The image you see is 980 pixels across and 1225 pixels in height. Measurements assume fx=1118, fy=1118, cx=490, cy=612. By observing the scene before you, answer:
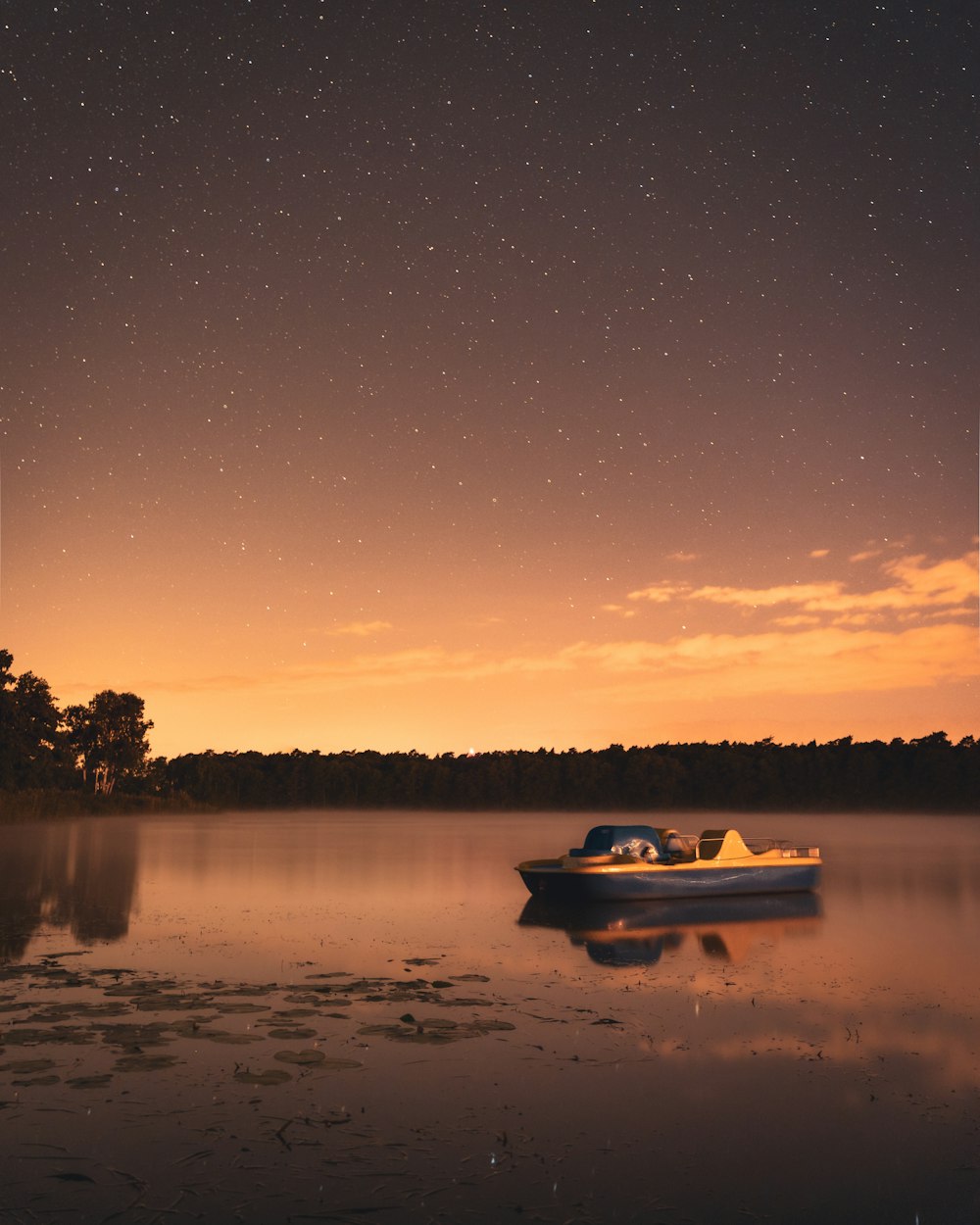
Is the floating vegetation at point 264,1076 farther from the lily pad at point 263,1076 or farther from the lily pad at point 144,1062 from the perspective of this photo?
the lily pad at point 144,1062

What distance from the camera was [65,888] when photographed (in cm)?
2908

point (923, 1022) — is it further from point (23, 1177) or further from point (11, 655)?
point (11, 655)

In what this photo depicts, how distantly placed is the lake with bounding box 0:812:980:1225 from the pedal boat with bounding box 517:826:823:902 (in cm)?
301

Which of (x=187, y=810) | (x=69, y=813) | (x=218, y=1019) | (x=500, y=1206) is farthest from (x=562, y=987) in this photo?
(x=187, y=810)

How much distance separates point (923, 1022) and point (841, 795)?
172355 millimetres

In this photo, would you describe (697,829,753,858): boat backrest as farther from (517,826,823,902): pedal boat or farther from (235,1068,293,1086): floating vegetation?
(235,1068,293,1086): floating vegetation

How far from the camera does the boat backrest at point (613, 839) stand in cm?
2653

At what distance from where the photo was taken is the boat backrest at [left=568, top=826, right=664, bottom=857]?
2653 cm

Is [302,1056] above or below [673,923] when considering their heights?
above

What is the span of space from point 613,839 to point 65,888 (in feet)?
47.0

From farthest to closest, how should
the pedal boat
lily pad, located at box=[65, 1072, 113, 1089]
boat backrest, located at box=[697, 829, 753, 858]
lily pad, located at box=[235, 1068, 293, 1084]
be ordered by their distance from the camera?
boat backrest, located at box=[697, 829, 753, 858]
the pedal boat
lily pad, located at box=[235, 1068, 293, 1084]
lily pad, located at box=[65, 1072, 113, 1089]

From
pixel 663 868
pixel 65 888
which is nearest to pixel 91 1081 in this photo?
pixel 663 868

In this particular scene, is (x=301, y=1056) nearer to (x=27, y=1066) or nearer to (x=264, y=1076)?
(x=264, y=1076)

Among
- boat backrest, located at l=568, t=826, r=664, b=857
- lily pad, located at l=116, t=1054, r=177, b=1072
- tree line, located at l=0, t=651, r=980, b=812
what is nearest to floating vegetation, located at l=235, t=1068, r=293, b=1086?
lily pad, located at l=116, t=1054, r=177, b=1072
